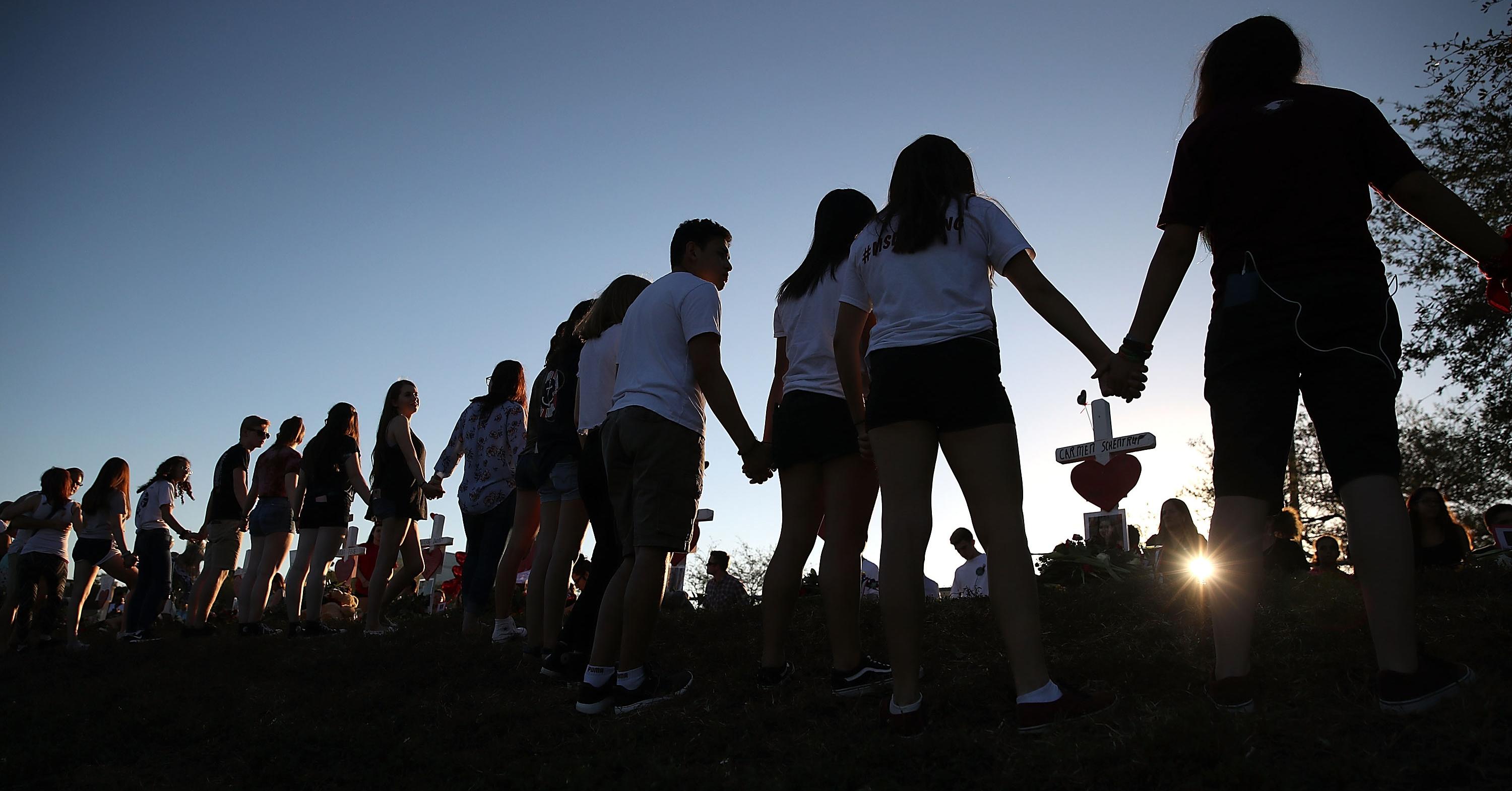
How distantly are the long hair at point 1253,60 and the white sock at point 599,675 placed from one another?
318 cm

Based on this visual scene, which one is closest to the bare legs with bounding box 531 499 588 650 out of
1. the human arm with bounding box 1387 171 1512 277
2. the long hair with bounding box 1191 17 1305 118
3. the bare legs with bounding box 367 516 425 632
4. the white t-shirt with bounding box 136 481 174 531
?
the bare legs with bounding box 367 516 425 632

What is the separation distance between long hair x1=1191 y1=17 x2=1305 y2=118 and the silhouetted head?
90.8 inches

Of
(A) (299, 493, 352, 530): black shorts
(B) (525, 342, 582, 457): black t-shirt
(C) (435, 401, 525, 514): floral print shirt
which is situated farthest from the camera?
(A) (299, 493, 352, 530): black shorts

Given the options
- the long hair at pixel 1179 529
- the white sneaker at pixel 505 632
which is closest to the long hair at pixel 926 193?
the white sneaker at pixel 505 632

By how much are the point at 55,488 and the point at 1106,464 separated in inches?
376

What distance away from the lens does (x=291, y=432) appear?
8750 mm

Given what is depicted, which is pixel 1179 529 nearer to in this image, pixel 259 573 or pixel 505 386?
pixel 505 386

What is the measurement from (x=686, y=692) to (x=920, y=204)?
2.36 meters

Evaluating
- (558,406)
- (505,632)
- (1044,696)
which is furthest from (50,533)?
(1044,696)

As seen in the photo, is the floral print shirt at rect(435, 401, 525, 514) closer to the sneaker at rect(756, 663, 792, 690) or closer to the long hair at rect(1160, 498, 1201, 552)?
the sneaker at rect(756, 663, 792, 690)

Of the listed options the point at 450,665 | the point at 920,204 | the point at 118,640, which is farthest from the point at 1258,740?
the point at 118,640

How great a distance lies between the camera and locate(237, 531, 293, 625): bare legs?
820 centimetres

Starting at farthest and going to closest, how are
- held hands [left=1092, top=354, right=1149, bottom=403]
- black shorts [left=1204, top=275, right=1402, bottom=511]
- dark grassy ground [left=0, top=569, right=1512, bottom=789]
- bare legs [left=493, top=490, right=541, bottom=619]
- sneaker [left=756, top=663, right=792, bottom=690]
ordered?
bare legs [left=493, top=490, right=541, bottom=619]
sneaker [left=756, top=663, right=792, bottom=690]
held hands [left=1092, top=354, right=1149, bottom=403]
black shorts [left=1204, top=275, right=1402, bottom=511]
dark grassy ground [left=0, top=569, right=1512, bottom=789]

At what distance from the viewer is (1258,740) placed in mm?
2646
